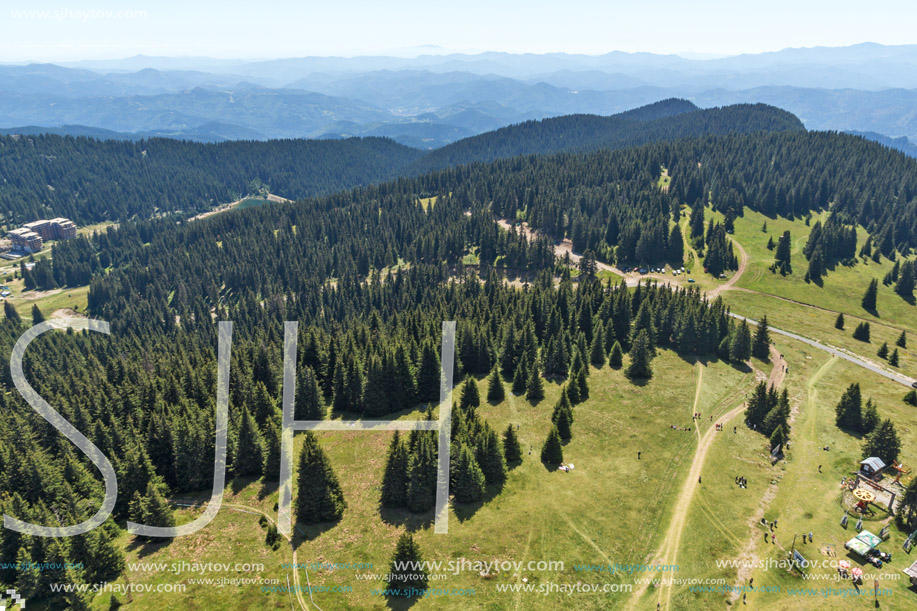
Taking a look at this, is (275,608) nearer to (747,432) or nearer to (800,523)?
(800,523)

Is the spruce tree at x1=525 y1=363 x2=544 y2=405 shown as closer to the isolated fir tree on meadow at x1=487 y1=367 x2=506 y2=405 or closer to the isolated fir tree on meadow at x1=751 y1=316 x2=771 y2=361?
the isolated fir tree on meadow at x1=487 y1=367 x2=506 y2=405

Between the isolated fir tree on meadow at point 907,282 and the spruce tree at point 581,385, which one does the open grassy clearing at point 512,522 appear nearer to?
the spruce tree at point 581,385

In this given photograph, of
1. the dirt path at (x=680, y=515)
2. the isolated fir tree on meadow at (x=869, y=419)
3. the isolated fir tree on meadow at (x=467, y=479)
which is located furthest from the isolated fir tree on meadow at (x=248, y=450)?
the isolated fir tree on meadow at (x=869, y=419)

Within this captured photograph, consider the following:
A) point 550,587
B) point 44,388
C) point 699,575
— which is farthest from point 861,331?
point 44,388

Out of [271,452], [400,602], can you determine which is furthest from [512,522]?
[271,452]

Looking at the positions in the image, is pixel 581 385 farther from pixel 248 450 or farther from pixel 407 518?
pixel 248 450
